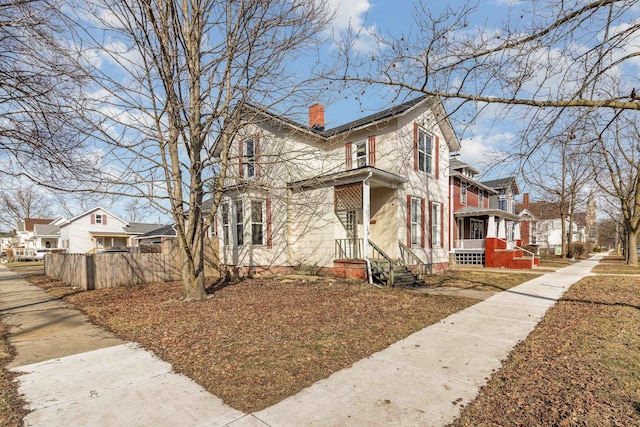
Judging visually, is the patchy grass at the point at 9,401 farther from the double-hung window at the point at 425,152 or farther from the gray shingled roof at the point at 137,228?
the gray shingled roof at the point at 137,228

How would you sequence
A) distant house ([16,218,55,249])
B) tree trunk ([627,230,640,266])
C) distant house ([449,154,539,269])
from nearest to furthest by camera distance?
1. distant house ([449,154,539,269])
2. tree trunk ([627,230,640,266])
3. distant house ([16,218,55,249])

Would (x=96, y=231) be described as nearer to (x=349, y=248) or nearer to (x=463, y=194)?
(x=349, y=248)

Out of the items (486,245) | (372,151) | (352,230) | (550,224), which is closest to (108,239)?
(352,230)

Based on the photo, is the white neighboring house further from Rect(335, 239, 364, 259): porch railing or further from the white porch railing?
the white porch railing

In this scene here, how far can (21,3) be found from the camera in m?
5.08

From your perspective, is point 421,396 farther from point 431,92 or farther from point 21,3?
point 21,3

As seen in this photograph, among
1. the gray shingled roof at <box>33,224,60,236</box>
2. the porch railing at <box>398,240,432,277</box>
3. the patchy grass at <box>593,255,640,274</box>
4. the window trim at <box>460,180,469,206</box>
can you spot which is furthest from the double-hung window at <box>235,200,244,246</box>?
the gray shingled roof at <box>33,224,60,236</box>

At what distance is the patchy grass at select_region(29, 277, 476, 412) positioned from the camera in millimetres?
3879

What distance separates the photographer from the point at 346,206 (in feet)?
39.6

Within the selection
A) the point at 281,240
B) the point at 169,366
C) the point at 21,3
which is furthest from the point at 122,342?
the point at 281,240

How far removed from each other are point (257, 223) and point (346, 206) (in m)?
4.07

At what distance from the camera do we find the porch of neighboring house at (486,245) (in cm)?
1836

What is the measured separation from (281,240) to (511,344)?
972 cm

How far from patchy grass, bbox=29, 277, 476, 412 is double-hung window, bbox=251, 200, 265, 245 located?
146 inches
